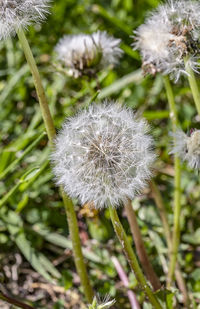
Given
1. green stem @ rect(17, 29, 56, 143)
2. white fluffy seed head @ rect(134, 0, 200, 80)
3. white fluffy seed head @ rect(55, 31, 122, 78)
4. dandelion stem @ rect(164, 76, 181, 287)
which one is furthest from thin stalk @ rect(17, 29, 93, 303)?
white fluffy seed head @ rect(55, 31, 122, 78)

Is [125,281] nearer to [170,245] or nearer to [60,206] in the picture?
[170,245]

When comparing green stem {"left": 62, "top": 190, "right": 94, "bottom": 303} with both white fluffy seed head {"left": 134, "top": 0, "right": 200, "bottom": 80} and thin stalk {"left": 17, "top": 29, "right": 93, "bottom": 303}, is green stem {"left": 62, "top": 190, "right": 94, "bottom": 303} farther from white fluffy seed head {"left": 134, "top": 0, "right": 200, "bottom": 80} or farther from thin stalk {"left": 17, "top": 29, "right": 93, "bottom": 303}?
white fluffy seed head {"left": 134, "top": 0, "right": 200, "bottom": 80}

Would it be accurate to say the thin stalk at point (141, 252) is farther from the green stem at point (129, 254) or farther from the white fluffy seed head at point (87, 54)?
the white fluffy seed head at point (87, 54)

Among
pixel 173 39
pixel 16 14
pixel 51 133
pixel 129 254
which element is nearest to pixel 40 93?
pixel 51 133

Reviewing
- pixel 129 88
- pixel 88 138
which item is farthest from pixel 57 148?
pixel 129 88

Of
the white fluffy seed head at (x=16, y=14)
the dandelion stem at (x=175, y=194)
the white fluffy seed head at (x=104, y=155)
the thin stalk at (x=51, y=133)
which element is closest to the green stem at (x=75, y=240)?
the thin stalk at (x=51, y=133)

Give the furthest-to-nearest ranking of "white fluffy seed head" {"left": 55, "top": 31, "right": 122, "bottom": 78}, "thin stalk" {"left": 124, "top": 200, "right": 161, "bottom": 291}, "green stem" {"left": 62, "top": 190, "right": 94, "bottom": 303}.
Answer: "white fluffy seed head" {"left": 55, "top": 31, "right": 122, "bottom": 78} < "thin stalk" {"left": 124, "top": 200, "right": 161, "bottom": 291} < "green stem" {"left": 62, "top": 190, "right": 94, "bottom": 303}
